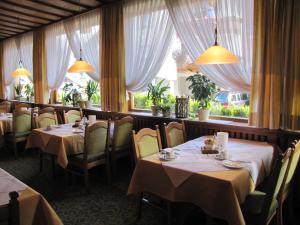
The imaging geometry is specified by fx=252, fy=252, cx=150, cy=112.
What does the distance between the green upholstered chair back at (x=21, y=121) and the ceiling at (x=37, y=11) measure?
1.98 metres

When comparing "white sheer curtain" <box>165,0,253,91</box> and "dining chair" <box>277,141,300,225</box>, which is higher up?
"white sheer curtain" <box>165,0,253,91</box>

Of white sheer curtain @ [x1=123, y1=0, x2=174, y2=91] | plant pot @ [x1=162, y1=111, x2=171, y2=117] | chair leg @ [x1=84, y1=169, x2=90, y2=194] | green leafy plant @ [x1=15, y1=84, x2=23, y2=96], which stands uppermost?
white sheer curtain @ [x1=123, y1=0, x2=174, y2=91]

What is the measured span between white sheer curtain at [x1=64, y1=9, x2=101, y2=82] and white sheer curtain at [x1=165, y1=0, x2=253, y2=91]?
6.08 feet

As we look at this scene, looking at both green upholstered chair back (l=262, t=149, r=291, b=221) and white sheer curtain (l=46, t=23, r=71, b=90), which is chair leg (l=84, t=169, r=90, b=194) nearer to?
green upholstered chair back (l=262, t=149, r=291, b=221)

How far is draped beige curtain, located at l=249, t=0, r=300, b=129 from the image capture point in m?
2.58

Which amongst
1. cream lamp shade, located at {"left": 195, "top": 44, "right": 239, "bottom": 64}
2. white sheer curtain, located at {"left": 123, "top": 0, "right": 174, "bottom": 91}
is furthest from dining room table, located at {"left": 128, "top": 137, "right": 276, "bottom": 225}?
white sheer curtain, located at {"left": 123, "top": 0, "right": 174, "bottom": 91}

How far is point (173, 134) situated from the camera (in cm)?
293

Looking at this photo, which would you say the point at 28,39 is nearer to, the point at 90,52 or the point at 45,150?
the point at 90,52

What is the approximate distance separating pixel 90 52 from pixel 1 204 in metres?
3.93

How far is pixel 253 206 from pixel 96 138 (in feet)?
6.48

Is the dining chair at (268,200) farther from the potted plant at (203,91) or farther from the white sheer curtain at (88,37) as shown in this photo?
the white sheer curtain at (88,37)

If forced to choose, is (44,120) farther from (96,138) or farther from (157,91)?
(157,91)

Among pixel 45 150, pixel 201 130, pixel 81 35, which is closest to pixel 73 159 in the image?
pixel 45 150

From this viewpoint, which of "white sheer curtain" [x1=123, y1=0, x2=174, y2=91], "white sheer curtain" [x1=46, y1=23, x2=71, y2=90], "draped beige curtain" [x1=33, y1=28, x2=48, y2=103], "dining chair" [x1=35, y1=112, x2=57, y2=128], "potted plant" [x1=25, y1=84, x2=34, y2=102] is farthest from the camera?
"potted plant" [x1=25, y1=84, x2=34, y2=102]
